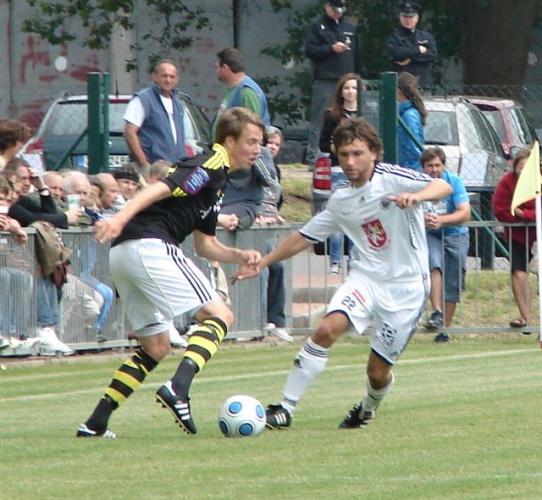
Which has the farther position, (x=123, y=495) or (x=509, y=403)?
(x=509, y=403)

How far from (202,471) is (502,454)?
5.10ft

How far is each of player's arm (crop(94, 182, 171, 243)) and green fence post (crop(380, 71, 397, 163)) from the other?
871 cm

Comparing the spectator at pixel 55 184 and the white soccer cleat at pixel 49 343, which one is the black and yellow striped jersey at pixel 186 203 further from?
the spectator at pixel 55 184

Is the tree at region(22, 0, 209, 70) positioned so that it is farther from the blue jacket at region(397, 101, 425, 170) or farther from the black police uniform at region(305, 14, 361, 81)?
the blue jacket at region(397, 101, 425, 170)

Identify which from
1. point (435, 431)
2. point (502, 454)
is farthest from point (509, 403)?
point (502, 454)

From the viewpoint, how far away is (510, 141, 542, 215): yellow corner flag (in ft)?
50.9

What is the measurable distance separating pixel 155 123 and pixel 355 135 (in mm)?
6832

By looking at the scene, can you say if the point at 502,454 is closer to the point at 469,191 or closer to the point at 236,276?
the point at 236,276

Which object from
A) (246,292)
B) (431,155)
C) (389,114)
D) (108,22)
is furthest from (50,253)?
(108,22)

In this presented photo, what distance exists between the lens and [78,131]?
77.0 feet

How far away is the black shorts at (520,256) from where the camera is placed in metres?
17.7

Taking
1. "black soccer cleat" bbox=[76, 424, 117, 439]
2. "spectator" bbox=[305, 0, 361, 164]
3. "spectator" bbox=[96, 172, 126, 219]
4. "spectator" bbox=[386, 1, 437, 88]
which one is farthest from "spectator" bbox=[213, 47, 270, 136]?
"black soccer cleat" bbox=[76, 424, 117, 439]

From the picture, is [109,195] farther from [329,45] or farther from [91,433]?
[329,45]

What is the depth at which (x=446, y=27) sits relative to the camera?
33219mm
